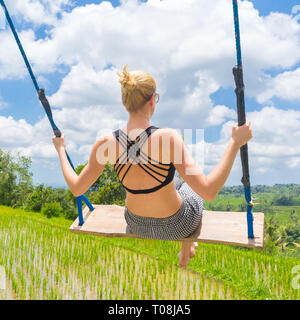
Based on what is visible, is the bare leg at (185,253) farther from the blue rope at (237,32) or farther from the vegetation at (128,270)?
the blue rope at (237,32)

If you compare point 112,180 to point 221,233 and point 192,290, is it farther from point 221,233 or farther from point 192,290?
point 221,233

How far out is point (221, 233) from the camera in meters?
2.77

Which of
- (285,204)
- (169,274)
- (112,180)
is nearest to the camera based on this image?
(169,274)

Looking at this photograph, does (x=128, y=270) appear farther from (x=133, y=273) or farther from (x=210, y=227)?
(x=210, y=227)

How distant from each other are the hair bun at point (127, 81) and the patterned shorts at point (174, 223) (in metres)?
1.00

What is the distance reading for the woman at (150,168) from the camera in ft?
7.31

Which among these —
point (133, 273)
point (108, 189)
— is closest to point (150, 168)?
point (133, 273)

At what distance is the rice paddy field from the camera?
15.6 ft

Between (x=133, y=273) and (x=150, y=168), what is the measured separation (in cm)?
357

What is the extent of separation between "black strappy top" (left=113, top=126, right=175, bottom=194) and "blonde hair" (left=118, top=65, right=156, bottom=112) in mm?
204

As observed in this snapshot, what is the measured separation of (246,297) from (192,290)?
0.75 m

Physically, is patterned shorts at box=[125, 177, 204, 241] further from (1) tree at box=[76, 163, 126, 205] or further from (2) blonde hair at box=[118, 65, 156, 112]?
(1) tree at box=[76, 163, 126, 205]

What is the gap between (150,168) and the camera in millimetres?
2410

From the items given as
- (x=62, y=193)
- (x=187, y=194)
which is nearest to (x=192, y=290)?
(x=187, y=194)
